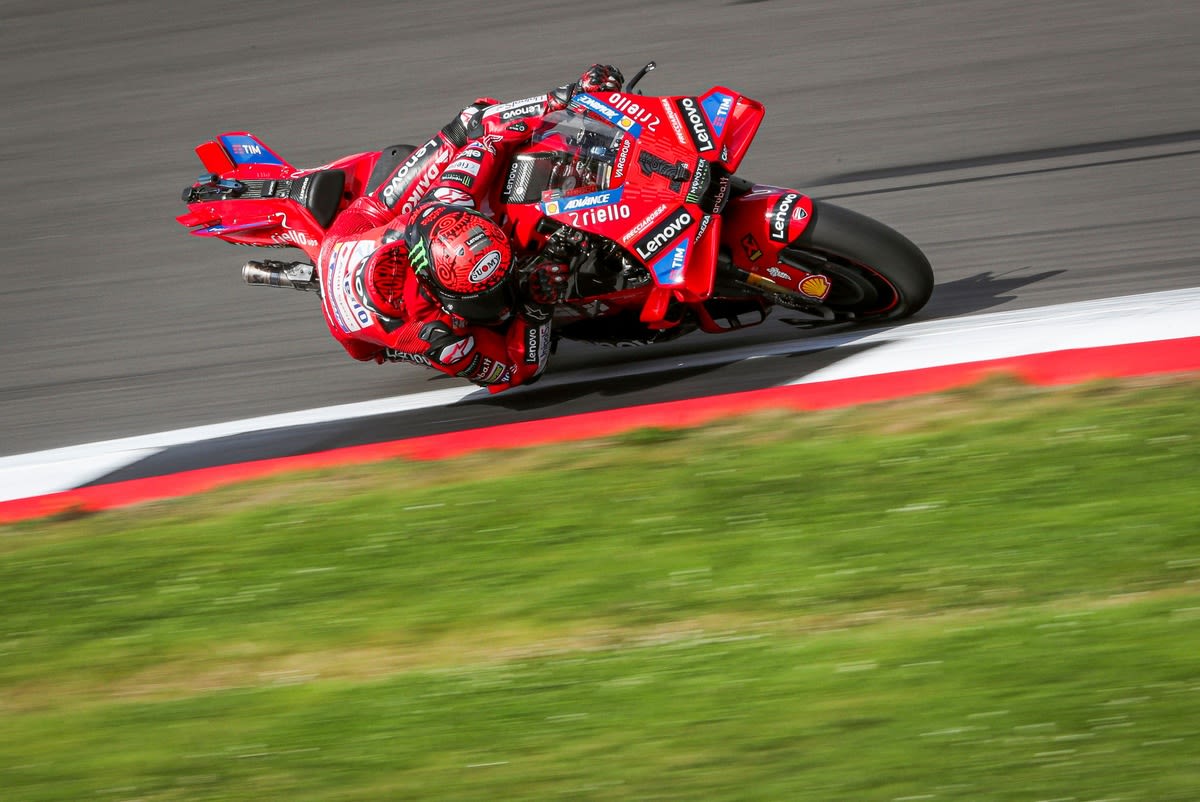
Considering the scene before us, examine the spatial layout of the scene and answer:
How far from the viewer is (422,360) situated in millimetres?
5949

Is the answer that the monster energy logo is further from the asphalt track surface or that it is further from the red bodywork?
the asphalt track surface

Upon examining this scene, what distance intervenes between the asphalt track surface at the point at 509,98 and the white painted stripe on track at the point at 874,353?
4.7 inches

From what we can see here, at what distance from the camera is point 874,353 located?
19.8 feet

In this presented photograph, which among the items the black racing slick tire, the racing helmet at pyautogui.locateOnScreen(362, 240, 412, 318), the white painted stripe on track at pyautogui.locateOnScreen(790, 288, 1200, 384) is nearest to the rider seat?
the racing helmet at pyautogui.locateOnScreen(362, 240, 412, 318)

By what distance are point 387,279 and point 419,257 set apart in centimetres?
35

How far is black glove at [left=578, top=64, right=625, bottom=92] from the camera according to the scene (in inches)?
229

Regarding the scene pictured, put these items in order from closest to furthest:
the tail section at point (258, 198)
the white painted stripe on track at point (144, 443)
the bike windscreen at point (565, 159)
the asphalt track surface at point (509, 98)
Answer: the bike windscreen at point (565, 159)
the white painted stripe on track at point (144, 443)
the tail section at point (258, 198)
the asphalt track surface at point (509, 98)

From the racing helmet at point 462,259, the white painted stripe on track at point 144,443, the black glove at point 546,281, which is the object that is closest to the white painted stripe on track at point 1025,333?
the black glove at point 546,281

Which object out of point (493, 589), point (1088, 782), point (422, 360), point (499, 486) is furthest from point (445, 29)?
point (1088, 782)

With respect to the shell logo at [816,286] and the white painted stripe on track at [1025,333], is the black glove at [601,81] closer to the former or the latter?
the shell logo at [816,286]

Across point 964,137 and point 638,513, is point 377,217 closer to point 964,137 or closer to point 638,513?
point 638,513

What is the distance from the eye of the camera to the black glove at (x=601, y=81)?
19.1 feet

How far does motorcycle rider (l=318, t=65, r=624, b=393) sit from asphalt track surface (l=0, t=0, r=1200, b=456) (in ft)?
1.86

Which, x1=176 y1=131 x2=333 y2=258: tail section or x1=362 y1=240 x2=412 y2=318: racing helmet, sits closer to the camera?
x1=362 y1=240 x2=412 y2=318: racing helmet
